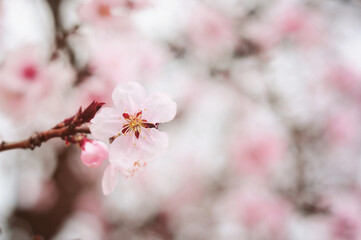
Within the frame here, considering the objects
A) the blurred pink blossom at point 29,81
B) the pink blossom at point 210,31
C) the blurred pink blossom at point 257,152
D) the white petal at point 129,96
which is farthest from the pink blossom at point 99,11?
the blurred pink blossom at point 257,152

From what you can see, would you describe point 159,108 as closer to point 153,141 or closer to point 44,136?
point 153,141

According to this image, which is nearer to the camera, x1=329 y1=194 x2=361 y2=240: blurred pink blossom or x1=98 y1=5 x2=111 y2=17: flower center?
x1=98 y1=5 x2=111 y2=17: flower center

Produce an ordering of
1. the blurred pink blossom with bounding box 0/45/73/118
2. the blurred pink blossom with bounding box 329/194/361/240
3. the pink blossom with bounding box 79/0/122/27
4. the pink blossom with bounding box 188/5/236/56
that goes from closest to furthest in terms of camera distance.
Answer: the blurred pink blossom with bounding box 0/45/73/118 → the pink blossom with bounding box 79/0/122/27 → the blurred pink blossom with bounding box 329/194/361/240 → the pink blossom with bounding box 188/5/236/56

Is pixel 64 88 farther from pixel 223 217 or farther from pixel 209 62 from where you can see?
pixel 223 217

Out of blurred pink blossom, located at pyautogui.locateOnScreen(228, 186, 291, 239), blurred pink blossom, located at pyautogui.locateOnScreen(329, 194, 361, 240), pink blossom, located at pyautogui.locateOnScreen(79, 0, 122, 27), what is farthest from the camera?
blurred pink blossom, located at pyautogui.locateOnScreen(228, 186, 291, 239)

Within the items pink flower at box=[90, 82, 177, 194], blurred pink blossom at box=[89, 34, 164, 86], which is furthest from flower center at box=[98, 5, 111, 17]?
pink flower at box=[90, 82, 177, 194]

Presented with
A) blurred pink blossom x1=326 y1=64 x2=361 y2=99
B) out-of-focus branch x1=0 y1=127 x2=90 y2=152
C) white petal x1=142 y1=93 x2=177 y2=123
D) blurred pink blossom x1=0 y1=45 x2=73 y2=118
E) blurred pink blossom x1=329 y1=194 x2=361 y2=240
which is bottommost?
out-of-focus branch x1=0 y1=127 x2=90 y2=152

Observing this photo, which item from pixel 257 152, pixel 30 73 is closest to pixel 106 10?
pixel 30 73

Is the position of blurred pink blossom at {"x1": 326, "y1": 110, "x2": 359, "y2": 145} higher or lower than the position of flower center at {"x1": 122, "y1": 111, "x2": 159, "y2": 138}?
higher

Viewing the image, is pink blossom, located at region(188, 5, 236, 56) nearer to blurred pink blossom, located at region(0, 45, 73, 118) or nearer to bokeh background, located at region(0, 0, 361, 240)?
bokeh background, located at region(0, 0, 361, 240)
